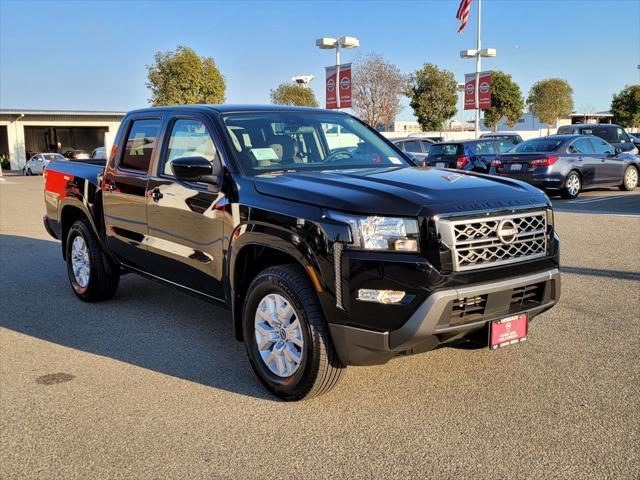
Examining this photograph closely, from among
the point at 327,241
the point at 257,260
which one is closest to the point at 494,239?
the point at 327,241

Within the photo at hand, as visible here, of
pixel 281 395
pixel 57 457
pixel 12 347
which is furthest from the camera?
pixel 12 347

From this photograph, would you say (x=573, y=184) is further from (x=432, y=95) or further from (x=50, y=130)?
(x=50, y=130)

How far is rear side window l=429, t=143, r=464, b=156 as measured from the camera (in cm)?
1777

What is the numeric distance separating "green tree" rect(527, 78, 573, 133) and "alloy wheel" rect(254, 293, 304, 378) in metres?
66.0

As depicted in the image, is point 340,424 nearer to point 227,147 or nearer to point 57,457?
point 57,457

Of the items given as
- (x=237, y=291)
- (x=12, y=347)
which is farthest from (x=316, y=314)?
(x=12, y=347)

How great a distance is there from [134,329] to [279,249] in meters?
2.37

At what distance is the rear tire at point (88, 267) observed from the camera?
20.6ft

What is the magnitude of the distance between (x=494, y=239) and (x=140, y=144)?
3.32 m

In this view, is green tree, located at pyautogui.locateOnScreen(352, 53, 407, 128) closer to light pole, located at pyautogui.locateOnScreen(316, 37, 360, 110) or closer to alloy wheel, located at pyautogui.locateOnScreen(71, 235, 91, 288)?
light pole, located at pyautogui.locateOnScreen(316, 37, 360, 110)

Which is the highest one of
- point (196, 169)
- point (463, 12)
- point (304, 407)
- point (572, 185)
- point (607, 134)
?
point (463, 12)

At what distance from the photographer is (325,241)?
3.58 metres

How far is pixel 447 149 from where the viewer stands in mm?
18047

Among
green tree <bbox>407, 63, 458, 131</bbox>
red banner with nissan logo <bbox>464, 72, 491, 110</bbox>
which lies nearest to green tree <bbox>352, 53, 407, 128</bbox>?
green tree <bbox>407, 63, 458, 131</bbox>
